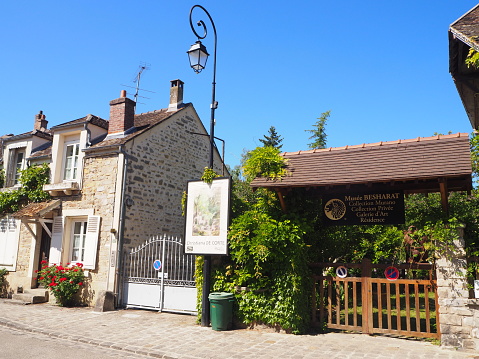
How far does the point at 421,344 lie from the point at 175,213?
30.3 ft

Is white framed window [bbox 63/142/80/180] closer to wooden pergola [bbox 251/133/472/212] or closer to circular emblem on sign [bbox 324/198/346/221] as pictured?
wooden pergola [bbox 251/133/472/212]

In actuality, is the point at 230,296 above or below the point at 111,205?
below

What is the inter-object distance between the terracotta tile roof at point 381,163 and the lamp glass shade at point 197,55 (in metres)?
2.78

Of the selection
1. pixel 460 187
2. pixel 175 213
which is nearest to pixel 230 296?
pixel 460 187

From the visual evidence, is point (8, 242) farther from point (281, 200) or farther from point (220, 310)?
point (281, 200)

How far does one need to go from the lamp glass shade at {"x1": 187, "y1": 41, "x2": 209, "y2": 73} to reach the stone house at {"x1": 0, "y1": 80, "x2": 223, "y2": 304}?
3009 mm

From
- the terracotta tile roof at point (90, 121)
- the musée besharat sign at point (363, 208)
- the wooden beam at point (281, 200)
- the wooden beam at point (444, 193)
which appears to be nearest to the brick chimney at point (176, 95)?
the terracotta tile roof at point (90, 121)

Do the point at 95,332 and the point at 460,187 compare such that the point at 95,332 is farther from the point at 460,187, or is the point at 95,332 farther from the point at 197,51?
the point at 460,187

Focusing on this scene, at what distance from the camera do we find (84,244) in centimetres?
1270

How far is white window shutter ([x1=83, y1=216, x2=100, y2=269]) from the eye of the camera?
11906mm

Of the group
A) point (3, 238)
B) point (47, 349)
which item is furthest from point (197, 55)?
Result: point (3, 238)

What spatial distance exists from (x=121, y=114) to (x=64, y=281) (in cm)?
564

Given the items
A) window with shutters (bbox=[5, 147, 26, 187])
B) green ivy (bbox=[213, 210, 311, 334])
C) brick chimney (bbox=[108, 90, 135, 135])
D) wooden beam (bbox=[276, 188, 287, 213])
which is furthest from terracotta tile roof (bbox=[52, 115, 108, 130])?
wooden beam (bbox=[276, 188, 287, 213])

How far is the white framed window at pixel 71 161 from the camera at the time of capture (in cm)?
1352
